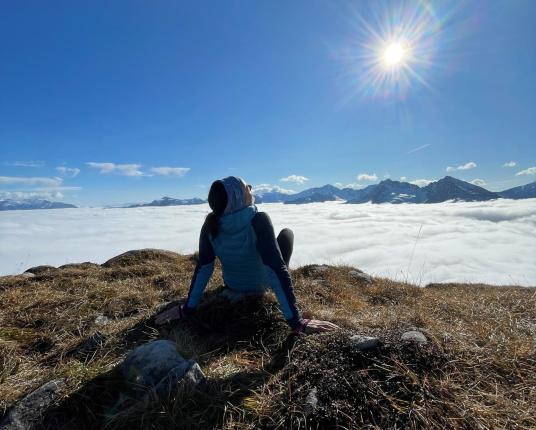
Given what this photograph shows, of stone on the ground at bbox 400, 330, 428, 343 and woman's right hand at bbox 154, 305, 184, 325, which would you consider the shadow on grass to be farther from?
stone on the ground at bbox 400, 330, 428, 343

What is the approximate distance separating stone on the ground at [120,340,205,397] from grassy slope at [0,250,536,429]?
0.38 ft

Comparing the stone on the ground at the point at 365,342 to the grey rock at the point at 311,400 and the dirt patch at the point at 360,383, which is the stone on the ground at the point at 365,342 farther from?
the grey rock at the point at 311,400

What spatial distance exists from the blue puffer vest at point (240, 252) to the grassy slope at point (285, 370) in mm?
447

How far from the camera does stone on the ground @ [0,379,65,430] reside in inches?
99.0

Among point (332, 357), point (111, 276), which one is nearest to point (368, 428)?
point (332, 357)

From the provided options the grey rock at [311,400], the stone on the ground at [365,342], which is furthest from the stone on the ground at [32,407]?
the stone on the ground at [365,342]

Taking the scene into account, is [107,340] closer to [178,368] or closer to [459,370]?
[178,368]

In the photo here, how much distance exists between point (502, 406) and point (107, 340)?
4318mm

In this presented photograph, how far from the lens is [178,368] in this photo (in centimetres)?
292

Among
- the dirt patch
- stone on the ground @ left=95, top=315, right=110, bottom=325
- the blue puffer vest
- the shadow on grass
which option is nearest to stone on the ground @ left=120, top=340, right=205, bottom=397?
the shadow on grass

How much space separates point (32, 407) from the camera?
104 inches

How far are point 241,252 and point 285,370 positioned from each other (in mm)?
1993

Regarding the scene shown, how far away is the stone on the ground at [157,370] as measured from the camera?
2.80 meters

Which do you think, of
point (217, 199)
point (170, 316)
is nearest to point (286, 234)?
A: point (217, 199)
